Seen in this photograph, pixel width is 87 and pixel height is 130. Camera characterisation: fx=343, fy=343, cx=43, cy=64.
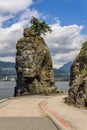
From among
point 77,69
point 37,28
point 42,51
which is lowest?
point 77,69

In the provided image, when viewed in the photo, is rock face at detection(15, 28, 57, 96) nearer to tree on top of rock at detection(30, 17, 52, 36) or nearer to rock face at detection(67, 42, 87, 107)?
tree on top of rock at detection(30, 17, 52, 36)

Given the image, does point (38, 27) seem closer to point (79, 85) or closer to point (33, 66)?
point (33, 66)

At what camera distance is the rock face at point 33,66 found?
64.2 meters

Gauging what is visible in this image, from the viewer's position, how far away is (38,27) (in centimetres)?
7050

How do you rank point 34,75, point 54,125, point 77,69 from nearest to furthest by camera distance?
point 54,125, point 77,69, point 34,75

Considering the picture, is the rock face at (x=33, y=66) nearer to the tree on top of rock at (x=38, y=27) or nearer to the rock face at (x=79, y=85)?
the tree on top of rock at (x=38, y=27)

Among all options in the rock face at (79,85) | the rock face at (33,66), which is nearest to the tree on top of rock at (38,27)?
the rock face at (33,66)

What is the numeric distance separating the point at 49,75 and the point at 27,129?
164ft

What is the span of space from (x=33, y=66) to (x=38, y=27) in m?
10.1

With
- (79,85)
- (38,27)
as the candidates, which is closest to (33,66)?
(38,27)

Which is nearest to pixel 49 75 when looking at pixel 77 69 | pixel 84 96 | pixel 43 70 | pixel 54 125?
pixel 43 70

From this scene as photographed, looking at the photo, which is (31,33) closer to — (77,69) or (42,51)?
(42,51)

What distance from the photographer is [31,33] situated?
68.4 m

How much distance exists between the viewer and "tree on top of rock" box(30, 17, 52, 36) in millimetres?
69625
